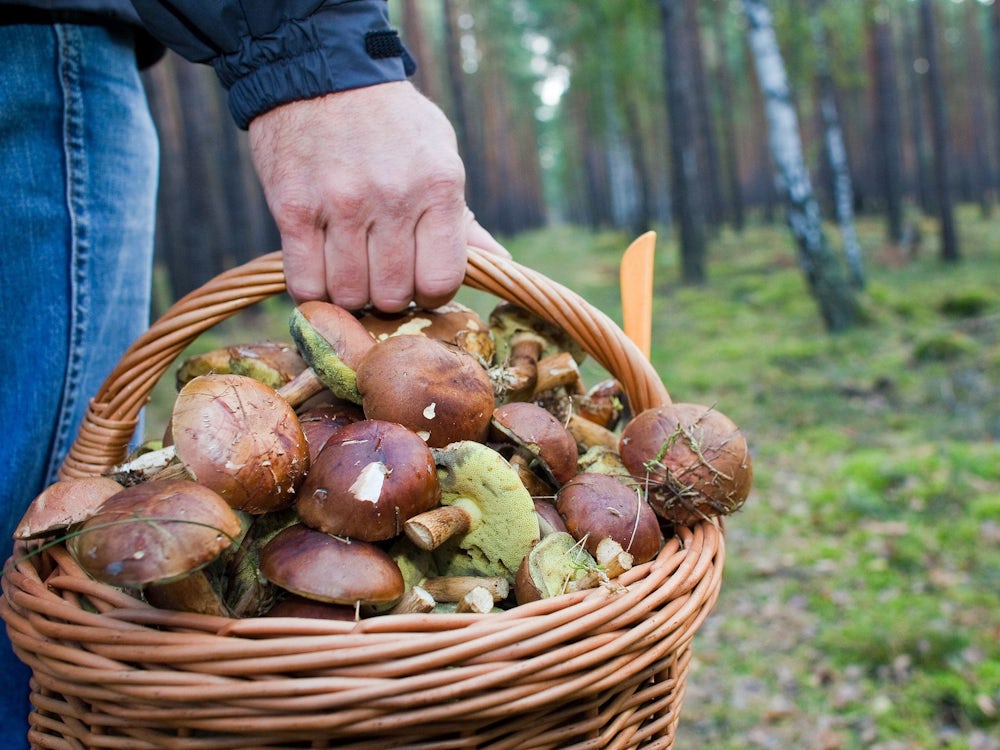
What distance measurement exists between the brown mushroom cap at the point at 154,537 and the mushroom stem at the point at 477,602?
0.39 meters

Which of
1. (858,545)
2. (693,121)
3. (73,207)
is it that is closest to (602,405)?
(73,207)

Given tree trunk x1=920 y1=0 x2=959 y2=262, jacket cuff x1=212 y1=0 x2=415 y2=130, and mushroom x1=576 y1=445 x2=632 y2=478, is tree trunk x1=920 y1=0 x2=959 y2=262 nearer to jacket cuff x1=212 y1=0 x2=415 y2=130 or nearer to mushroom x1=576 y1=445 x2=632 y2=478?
mushroom x1=576 y1=445 x2=632 y2=478

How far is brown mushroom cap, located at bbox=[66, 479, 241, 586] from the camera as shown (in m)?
1.06

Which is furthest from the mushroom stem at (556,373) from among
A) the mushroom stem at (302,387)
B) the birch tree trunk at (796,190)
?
the birch tree trunk at (796,190)

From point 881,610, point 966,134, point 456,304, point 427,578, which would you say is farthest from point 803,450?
point 966,134

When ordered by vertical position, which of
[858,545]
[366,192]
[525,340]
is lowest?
[858,545]

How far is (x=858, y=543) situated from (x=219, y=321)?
3.74 m

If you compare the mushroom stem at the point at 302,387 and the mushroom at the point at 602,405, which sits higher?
the mushroom stem at the point at 302,387

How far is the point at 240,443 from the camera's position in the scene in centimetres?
128

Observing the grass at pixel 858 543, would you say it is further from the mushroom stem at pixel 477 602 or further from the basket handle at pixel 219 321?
the mushroom stem at pixel 477 602

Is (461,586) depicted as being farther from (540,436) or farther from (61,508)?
(61,508)

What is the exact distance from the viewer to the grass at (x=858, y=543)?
3.11 metres

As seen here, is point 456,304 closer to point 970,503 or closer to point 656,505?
point 656,505

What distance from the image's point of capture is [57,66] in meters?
1.81
